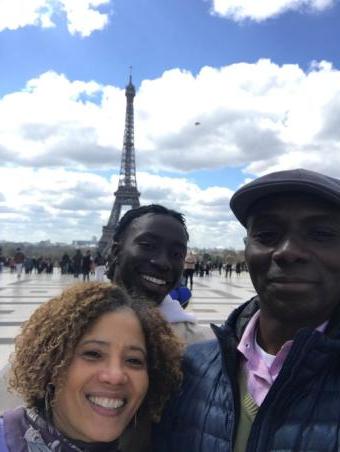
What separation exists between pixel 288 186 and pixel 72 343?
77 cm

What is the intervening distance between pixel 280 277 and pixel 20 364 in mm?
874

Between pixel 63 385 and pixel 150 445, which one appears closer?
pixel 63 385

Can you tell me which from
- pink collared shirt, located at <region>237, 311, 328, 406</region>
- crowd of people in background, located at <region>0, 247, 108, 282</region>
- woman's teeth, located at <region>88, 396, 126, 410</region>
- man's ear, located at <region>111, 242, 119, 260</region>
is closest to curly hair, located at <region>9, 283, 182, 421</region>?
woman's teeth, located at <region>88, 396, 126, 410</region>

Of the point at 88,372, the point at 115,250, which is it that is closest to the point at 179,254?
the point at 115,250

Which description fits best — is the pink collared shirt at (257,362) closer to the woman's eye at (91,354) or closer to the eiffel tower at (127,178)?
the woman's eye at (91,354)

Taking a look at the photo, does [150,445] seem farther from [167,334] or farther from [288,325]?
[288,325]

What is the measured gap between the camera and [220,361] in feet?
4.50

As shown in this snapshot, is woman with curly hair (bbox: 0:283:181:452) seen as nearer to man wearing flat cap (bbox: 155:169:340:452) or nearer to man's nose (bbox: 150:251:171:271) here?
man wearing flat cap (bbox: 155:169:340:452)

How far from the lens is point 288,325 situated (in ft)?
3.97

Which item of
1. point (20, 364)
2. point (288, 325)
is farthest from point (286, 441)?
point (20, 364)

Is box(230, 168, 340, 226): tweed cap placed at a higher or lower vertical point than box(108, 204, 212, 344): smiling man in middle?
higher

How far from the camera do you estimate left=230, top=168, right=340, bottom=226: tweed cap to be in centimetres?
115

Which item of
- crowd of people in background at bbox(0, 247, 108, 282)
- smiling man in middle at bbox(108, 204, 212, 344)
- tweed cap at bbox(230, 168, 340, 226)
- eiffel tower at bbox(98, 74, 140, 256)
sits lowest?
crowd of people in background at bbox(0, 247, 108, 282)

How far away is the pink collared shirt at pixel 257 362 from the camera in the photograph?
121 cm
